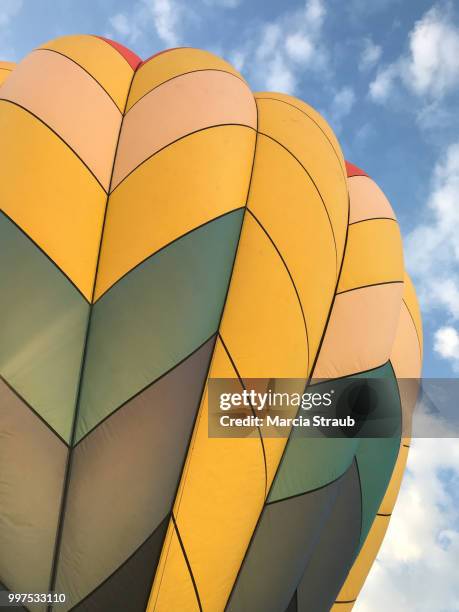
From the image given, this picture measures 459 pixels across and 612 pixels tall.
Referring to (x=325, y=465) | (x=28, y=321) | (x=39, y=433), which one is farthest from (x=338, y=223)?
(x=39, y=433)

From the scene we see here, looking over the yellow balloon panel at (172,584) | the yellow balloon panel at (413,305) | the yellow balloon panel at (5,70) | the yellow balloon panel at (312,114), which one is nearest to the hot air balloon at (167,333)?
the yellow balloon panel at (172,584)

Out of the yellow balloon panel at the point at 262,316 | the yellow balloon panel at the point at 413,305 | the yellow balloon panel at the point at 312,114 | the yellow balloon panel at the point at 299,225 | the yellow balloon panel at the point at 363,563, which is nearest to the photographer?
the yellow balloon panel at the point at 262,316

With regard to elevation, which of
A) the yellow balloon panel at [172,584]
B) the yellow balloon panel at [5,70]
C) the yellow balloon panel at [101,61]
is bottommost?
the yellow balloon panel at [172,584]

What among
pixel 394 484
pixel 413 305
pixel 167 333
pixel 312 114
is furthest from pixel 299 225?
pixel 394 484

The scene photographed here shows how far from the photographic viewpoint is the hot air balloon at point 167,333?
7.89 ft

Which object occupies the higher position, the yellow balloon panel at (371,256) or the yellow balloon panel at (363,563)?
the yellow balloon panel at (371,256)

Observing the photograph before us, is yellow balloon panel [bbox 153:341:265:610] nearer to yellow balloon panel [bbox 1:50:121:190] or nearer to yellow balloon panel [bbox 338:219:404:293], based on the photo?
yellow balloon panel [bbox 338:219:404:293]

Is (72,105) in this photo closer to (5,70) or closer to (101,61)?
(101,61)

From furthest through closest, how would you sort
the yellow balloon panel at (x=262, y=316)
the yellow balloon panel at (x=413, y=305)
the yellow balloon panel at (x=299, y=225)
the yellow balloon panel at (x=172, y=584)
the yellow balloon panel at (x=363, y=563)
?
the yellow balloon panel at (x=413, y=305) < the yellow balloon panel at (x=363, y=563) < the yellow balloon panel at (x=299, y=225) < the yellow balloon panel at (x=262, y=316) < the yellow balloon panel at (x=172, y=584)

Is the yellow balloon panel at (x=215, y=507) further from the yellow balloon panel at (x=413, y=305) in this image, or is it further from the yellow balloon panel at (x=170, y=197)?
the yellow balloon panel at (x=413, y=305)

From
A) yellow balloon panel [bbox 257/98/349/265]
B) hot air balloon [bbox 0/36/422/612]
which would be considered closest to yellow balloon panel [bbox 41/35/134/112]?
hot air balloon [bbox 0/36/422/612]

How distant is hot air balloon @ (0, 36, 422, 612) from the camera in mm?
2404

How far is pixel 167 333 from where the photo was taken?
103 inches

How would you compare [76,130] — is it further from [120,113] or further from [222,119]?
[222,119]
